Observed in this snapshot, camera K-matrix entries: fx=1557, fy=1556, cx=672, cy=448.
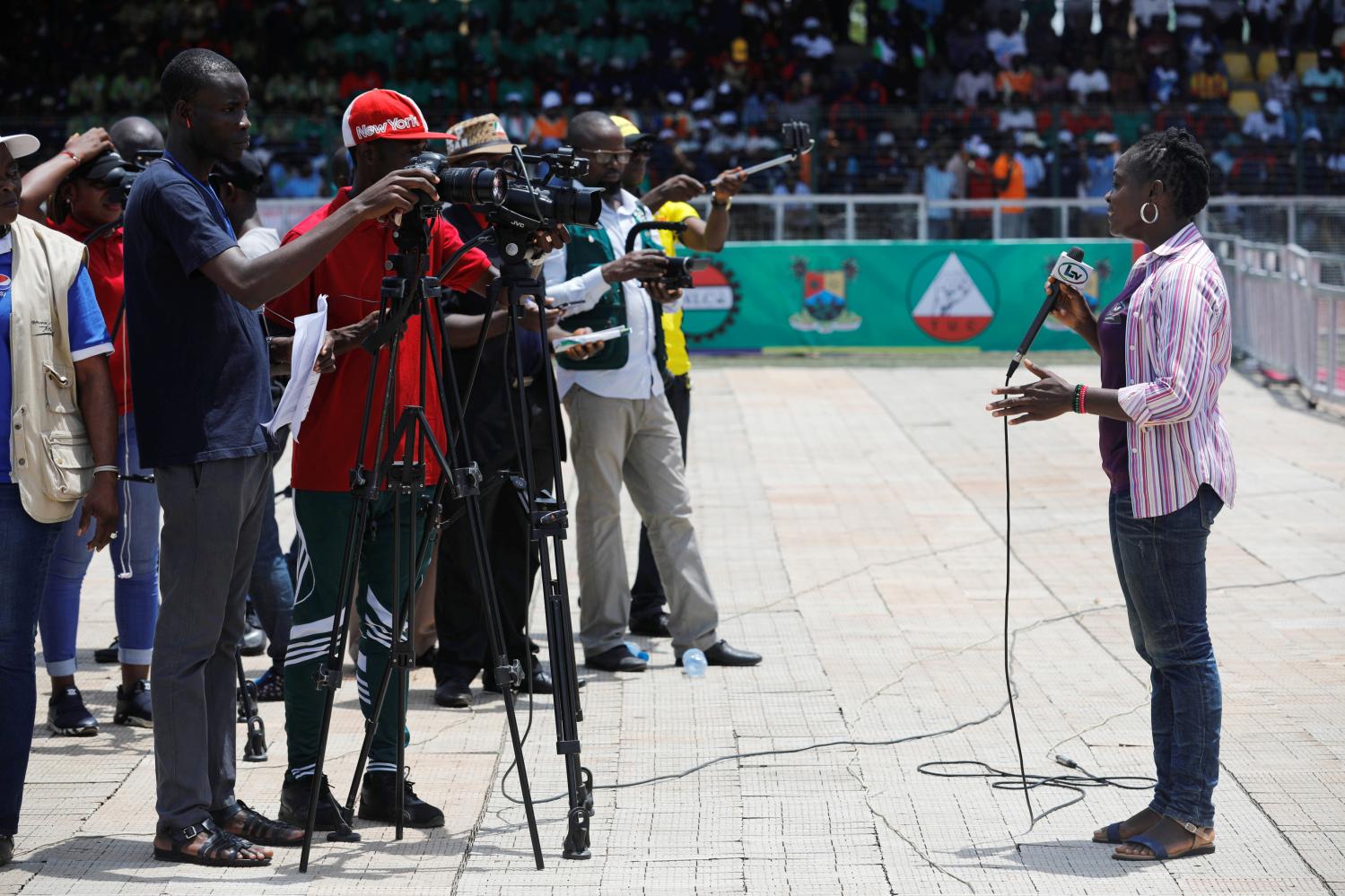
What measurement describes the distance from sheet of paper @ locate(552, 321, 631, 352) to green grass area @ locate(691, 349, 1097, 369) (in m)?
10.2

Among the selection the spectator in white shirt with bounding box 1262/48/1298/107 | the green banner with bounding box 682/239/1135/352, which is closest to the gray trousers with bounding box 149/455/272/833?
the green banner with bounding box 682/239/1135/352

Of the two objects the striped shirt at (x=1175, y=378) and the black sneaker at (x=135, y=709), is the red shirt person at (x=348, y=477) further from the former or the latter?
the striped shirt at (x=1175, y=378)

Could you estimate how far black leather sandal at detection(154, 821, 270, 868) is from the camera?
4.06 meters

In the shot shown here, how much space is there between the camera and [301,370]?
404cm

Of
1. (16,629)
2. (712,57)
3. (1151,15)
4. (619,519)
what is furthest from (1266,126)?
(16,629)

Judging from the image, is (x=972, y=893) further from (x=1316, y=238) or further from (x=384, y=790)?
(x=1316, y=238)

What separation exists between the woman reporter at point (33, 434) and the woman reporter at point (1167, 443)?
2421 millimetres

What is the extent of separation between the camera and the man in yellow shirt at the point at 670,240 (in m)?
6.47

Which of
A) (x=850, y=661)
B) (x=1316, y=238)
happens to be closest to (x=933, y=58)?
(x=1316, y=238)

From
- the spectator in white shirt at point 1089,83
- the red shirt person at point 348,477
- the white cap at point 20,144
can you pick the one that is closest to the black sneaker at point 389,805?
the red shirt person at point 348,477

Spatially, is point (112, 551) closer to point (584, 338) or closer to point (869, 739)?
point (584, 338)

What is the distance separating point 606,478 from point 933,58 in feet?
63.5

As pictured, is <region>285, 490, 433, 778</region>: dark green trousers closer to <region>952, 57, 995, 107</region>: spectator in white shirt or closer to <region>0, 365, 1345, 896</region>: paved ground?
<region>0, 365, 1345, 896</region>: paved ground

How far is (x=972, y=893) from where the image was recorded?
3893 mm
